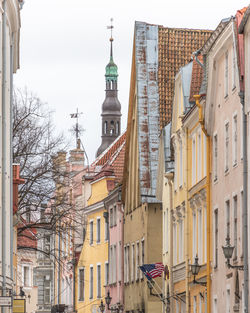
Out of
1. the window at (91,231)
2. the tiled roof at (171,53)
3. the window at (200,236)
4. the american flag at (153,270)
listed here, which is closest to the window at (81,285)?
the window at (91,231)

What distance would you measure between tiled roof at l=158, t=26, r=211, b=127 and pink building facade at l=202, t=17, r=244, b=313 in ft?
59.2

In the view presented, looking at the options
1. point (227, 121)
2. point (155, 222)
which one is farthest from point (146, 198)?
point (227, 121)

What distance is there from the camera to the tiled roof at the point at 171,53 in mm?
54625

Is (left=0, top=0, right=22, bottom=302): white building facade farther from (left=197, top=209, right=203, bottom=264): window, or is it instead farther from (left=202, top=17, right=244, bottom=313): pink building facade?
(left=197, top=209, right=203, bottom=264): window

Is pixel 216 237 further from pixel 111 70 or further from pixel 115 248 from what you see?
pixel 111 70

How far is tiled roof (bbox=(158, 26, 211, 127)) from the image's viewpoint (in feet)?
179

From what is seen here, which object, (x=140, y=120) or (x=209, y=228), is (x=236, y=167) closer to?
(x=209, y=228)

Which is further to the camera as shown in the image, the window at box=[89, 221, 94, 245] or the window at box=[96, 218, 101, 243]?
the window at box=[89, 221, 94, 245]

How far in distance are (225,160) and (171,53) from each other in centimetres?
2302

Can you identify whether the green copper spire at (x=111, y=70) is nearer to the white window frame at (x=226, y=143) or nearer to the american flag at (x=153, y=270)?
the american flag at (x=153, y=270)

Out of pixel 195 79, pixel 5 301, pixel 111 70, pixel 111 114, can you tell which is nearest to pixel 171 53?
pixel 195 79

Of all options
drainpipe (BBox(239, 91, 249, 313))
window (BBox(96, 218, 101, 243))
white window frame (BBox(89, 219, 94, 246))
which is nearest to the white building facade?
drainpipe (BBox(239, 91, 249, 313))

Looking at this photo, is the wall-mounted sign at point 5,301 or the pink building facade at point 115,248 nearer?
the wall-mounted sign at point 5,301

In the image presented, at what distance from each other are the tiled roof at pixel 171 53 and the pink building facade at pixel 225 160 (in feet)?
59.2
